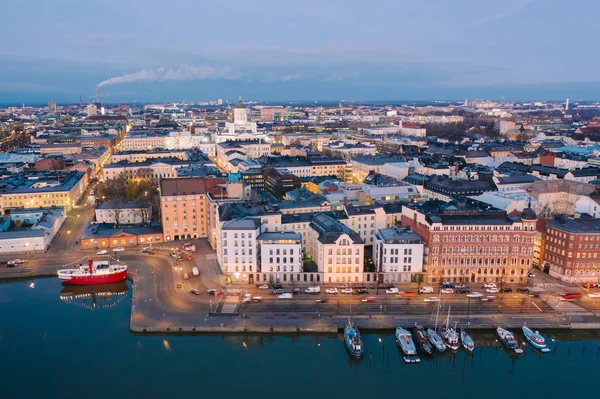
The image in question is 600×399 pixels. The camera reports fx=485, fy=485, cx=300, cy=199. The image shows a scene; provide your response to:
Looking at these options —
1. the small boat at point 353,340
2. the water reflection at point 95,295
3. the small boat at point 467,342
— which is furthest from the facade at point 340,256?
the water reflection at point 95,295

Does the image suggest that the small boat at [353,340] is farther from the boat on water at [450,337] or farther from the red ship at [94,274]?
the red ship at [94,274]

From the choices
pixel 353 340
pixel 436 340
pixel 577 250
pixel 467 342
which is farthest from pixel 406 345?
pixel 577 250

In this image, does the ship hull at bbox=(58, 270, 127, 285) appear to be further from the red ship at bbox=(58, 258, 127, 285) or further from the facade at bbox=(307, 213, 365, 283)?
the facade at bbox=(307, 213, 365, 283)

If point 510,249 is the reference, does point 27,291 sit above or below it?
below

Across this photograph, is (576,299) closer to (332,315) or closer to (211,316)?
(332,315)

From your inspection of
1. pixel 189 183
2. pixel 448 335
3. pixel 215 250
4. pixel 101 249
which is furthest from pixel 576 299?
pixel 101 249

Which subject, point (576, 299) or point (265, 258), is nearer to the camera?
point (576, 299)

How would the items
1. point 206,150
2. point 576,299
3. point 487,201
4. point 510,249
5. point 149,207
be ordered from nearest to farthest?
point 576,299, point 510,249, point 487,201, point 149,207, point 206,150
